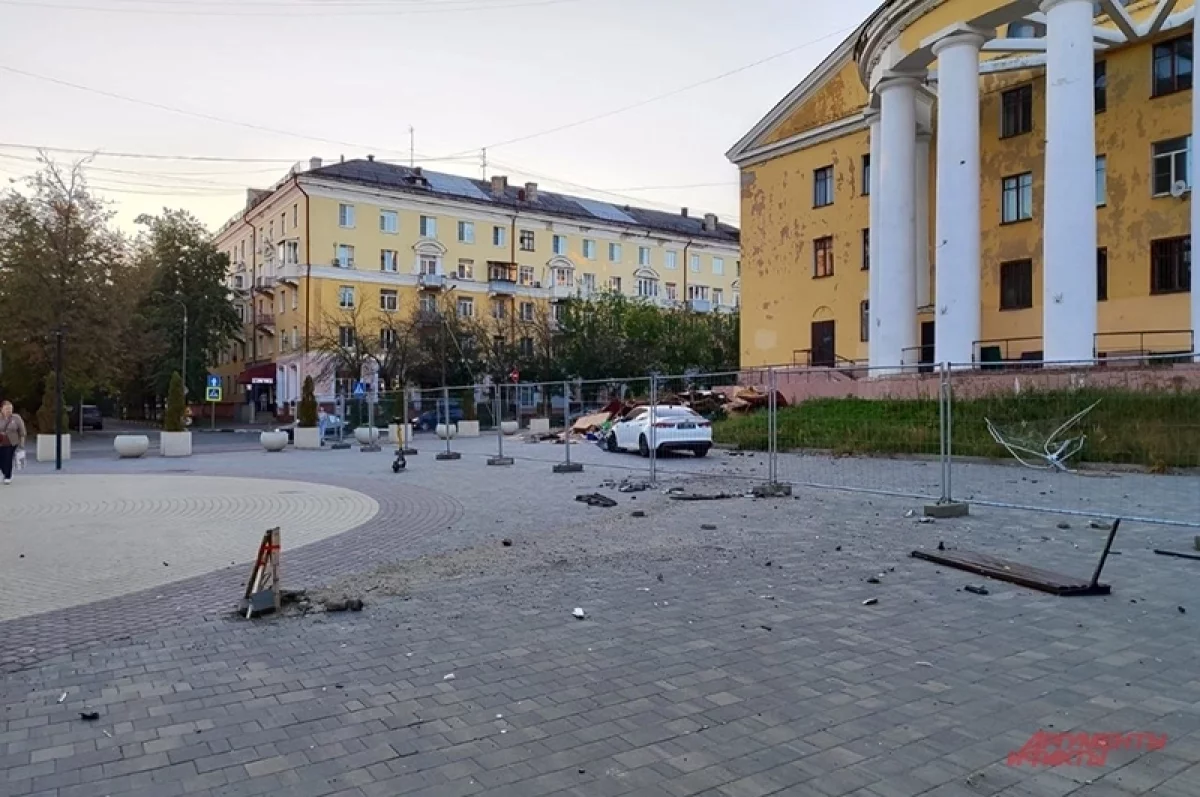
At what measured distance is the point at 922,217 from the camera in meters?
35.1

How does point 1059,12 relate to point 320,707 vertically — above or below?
above

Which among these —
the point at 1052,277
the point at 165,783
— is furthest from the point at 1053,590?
the point at 1052,277

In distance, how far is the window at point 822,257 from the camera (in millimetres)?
38844

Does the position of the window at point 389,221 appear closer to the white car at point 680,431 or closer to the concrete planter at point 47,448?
the concrete planter at point 47,448

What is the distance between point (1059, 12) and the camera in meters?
23.4

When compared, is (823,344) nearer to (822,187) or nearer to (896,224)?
(822,187)

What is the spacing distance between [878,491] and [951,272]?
635 inches

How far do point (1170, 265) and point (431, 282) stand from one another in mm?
45975

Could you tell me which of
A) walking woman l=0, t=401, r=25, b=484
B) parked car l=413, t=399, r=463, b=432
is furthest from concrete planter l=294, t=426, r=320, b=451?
walking woman l=0, t=401, r=25, b=484

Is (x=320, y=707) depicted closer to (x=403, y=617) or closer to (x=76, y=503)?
(x=403, y=617)

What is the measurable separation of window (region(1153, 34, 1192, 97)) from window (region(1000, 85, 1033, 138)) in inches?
158

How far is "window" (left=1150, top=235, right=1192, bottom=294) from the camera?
89.8 feet

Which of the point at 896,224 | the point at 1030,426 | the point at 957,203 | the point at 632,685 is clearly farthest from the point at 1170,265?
the point at 632,685

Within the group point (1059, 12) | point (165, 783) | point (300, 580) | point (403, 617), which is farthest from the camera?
point (1059, 12)
